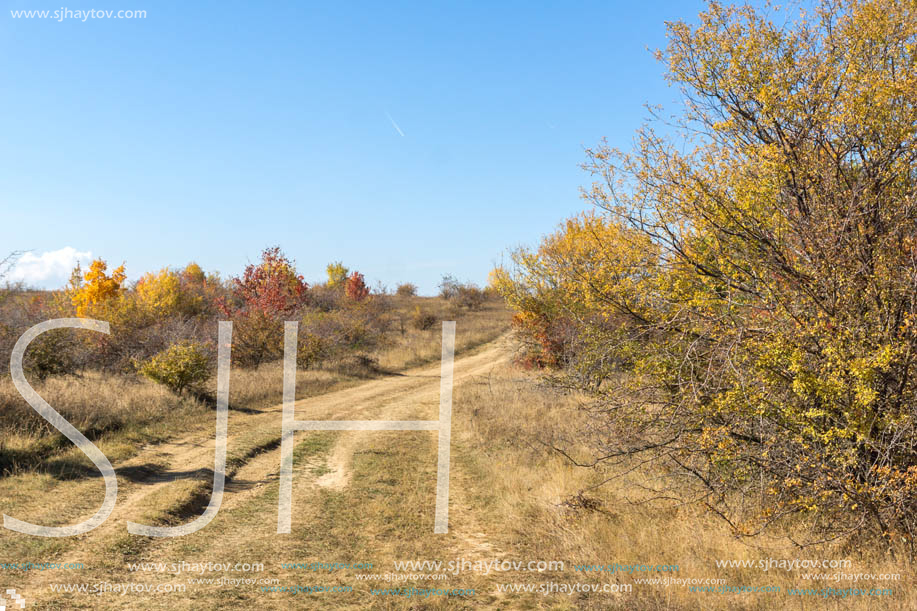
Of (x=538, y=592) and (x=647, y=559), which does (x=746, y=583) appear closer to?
(x=647, y=559)

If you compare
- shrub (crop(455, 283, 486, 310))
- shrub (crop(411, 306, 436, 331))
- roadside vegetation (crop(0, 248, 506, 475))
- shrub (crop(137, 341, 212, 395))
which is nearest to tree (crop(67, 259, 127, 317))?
roadside vegetation (crop(0, 248, 506, 475))

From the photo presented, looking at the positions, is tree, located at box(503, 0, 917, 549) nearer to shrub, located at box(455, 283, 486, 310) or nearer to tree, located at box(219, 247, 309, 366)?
tree, located at box(219, 247, 309, 366)

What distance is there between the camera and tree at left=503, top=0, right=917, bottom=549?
6.45 meters

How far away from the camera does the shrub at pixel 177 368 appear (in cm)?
1781

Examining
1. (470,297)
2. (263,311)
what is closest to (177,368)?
(263,311)

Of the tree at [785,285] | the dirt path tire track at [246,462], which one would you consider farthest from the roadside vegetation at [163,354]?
the tree at [785,285]

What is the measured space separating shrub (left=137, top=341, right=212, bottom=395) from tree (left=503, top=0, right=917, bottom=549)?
13415 millimetres

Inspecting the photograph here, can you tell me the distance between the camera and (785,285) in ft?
22.7

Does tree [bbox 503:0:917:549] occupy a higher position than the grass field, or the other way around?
tree [bbox 503:0:917:549]

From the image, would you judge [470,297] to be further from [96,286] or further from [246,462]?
[246,462]

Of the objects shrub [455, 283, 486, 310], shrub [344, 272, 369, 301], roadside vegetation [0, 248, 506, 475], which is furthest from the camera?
shrub [455, 283, 486, 310]

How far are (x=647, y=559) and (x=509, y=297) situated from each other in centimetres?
1989

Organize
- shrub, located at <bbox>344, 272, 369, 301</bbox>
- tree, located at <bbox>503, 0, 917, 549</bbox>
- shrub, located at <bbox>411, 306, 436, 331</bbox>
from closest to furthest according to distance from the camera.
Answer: tree, located at <bbox>503, 0, 917, 549</bbox> < shrub, located at <bbox>344, 272, 369, 301</bbox> < shrub, located at <bbox>411, 306, 436, 331</bbox>

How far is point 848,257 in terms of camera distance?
6.58 m
